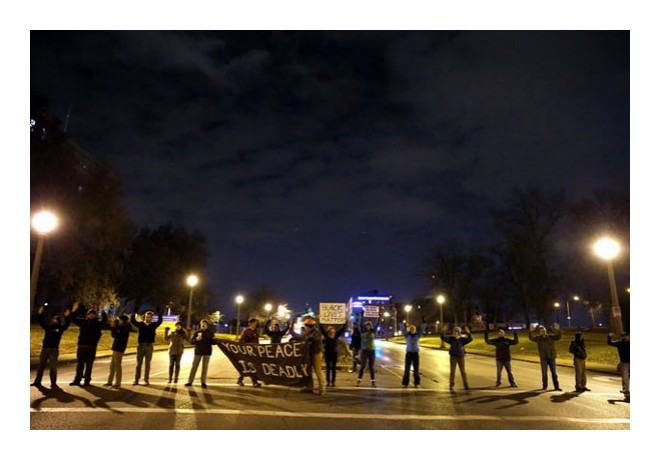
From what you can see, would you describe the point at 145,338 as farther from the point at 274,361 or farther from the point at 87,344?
the point at 274,361

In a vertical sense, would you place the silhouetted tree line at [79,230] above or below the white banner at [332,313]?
above

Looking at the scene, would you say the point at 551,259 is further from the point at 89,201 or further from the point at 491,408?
the point at 89,201

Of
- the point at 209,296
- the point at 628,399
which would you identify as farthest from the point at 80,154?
the point at 628,399

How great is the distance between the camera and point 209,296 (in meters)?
62.0

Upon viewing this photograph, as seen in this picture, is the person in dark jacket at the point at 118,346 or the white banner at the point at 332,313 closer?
the person in dark jacket at the point at 118,346

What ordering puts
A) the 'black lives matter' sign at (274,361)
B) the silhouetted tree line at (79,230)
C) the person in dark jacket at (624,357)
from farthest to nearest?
the silhouetted tree line at (79,230) < the 'black lives matter' sign at (274,361) < the person in dark jacket at (624,357)

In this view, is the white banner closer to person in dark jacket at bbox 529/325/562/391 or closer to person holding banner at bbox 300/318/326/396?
person holding banner at bbox 300/318/326/396

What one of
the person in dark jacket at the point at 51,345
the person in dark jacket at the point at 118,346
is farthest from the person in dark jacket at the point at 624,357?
the person in dark jacket at the point at 51,345

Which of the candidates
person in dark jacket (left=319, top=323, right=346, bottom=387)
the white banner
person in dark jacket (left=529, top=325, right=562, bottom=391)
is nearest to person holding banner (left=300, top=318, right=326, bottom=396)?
person in dark jacket (left=319, top=323, right=346, bottom=387)

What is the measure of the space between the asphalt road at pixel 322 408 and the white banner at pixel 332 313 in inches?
304

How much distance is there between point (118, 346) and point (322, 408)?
6.06 meters

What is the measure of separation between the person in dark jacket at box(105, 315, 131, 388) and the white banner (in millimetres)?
9628

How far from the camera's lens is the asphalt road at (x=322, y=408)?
7.56 metres

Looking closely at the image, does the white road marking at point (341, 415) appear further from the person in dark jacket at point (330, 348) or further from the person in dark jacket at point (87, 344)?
the person in dark jacket at point (330, 348)
